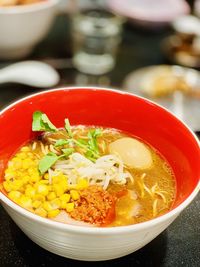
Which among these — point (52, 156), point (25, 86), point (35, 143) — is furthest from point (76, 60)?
point (52, 156)

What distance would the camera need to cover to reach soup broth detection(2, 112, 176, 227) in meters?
1.00

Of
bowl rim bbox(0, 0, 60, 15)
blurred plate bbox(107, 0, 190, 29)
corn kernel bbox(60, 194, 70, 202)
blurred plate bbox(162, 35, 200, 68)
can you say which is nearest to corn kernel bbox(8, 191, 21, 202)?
corn kernel bbox(60, 194, 70, 202)

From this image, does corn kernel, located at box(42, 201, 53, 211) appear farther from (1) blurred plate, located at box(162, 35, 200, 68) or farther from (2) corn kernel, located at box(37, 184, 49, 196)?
(1) blurred plate, located at box(162, 35, 200, 68)

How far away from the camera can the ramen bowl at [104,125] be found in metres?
0.83

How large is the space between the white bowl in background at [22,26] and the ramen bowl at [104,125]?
0.73 m

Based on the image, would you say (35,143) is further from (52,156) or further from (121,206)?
(121,206)

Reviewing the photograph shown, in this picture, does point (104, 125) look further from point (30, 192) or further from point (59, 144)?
point (30, 192)

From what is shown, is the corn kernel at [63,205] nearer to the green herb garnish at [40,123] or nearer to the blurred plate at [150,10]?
the green herb garnish at [40,123]

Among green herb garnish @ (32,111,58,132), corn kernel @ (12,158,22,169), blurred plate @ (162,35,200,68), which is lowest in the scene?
blurred plate @ (162,35,200,68)

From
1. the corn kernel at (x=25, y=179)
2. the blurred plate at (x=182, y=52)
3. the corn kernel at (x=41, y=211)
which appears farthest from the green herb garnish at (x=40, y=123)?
the blurred plate at (x=182, y=52)

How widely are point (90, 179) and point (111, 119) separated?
258 mm

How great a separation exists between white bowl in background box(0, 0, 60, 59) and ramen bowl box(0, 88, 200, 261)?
2.39 feet

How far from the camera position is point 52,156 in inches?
42.6

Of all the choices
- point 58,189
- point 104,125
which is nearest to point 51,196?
point 58,189
